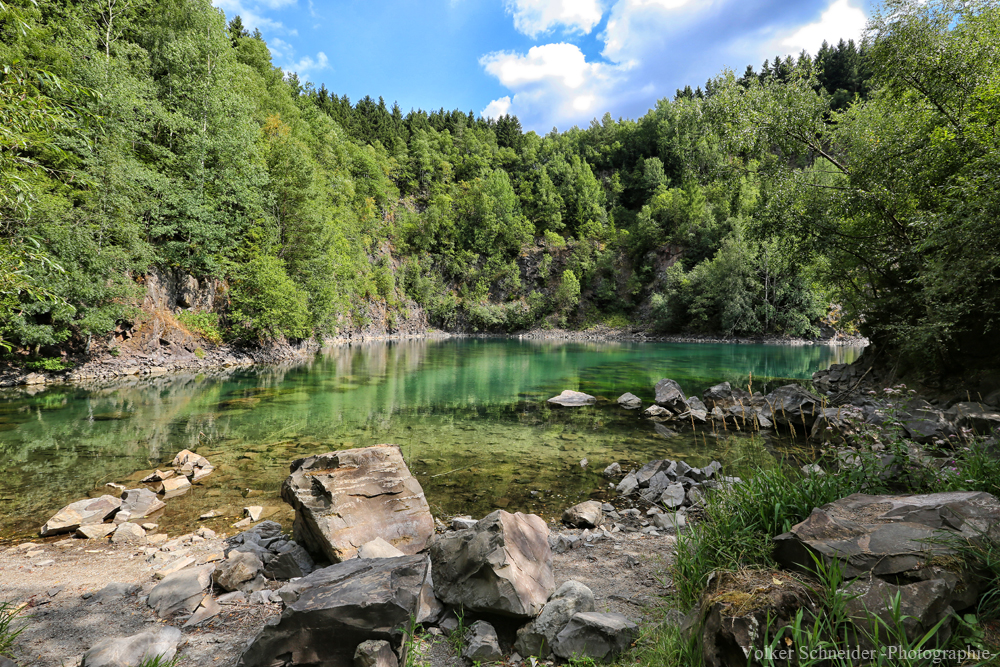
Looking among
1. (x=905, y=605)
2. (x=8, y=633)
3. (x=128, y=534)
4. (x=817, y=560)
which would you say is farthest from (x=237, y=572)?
(x=905, y=605)

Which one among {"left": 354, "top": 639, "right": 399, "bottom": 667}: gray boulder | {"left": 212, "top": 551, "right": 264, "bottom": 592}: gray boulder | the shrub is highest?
the shrub

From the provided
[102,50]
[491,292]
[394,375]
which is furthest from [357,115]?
[394,375]

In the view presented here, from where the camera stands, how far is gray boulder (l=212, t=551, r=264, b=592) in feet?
13.9

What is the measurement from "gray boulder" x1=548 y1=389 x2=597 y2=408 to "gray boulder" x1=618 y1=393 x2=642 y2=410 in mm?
1087

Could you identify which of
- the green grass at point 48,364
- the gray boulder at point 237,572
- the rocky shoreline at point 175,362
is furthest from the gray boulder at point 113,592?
the green grass at point 48,364

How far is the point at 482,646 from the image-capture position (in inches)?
125

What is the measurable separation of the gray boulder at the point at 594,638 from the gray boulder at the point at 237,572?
131 inches

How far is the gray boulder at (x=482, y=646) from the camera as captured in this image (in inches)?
124

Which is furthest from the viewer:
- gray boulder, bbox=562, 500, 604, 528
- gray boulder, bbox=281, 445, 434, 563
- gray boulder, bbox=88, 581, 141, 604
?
gray boulder, bbox=562, 500, 604, 528

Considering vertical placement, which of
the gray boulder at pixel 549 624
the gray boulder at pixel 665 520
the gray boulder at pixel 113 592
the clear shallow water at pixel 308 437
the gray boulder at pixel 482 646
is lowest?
the clear shallow water at pixel 308 437

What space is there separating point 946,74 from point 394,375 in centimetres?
2321

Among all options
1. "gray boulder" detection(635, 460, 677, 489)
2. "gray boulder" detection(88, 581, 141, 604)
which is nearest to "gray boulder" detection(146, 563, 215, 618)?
"gray boulder" detection(88, 581, 141, 604)

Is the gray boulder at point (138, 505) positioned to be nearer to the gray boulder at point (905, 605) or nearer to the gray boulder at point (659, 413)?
the gray boulder at point (905, 605)

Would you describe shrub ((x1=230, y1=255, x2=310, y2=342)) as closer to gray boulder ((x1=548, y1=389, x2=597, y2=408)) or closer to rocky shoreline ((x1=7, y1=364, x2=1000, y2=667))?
gray boulder ((x1=548, y1=389, x2=597, y2=408))
